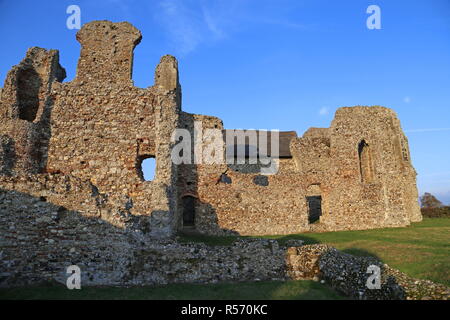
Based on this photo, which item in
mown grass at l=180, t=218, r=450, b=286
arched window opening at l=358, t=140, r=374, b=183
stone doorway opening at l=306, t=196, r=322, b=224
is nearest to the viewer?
mown grass at l=180, t=218, r=450, b=286

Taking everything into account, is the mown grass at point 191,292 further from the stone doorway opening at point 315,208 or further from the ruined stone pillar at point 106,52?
the stone doorway opening at point 315,208

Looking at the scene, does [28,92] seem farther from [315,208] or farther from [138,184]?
[315,208]

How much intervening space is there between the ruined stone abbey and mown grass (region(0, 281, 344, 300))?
Answer: 207 cm

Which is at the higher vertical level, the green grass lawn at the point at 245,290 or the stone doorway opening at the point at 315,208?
the stone doorway opening at the point at 315,208

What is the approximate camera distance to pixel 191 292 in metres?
7.72

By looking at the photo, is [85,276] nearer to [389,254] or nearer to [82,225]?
[82,225]

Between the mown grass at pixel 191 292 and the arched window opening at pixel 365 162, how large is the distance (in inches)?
654

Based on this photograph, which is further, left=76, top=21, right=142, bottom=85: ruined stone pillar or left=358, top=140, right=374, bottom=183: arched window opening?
left=358, top=140, right=374, bottom=183: arched window opening

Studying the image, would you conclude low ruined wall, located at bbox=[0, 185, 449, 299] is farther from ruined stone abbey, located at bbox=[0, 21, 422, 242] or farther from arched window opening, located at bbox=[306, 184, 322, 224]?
arched window opening, located at bbox=[306, 184, 322, 224]

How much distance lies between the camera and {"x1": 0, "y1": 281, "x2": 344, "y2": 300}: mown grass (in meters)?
7.22

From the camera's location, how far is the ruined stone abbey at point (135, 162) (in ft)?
43.3

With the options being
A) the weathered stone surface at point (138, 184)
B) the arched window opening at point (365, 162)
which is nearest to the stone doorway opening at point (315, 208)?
the weathered stone surface at point (138, 184)

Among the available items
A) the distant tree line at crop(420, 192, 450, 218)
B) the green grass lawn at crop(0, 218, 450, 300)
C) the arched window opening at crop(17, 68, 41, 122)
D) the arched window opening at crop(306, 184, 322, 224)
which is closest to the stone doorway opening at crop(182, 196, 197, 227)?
the arched window opening at crop(306, 184, 322, 224)

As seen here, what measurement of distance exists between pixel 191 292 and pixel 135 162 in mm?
8457
